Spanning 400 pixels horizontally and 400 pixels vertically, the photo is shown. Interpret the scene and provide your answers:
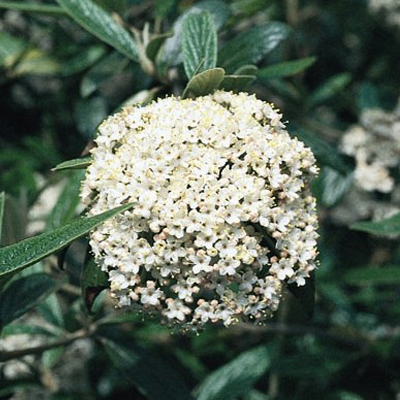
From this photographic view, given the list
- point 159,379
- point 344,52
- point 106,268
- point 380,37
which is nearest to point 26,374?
point 159,379

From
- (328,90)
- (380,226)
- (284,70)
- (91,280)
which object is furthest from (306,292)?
(328,90)

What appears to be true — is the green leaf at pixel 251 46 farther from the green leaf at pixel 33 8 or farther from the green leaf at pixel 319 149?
the green leaf at pixel 33 8

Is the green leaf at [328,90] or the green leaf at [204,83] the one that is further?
the green leaf at [328,90]

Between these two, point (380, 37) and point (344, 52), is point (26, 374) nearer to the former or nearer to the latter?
point (344, 52)

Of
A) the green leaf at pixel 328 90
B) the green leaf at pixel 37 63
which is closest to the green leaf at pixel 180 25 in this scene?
the green leaf at pixel 328 90

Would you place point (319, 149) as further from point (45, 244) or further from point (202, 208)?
point (45, 244)

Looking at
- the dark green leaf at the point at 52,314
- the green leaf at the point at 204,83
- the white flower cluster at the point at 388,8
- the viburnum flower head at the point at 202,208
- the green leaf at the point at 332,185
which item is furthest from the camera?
the white flower cluster at the point at 388,8
